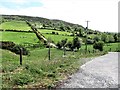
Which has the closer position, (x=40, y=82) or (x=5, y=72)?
(x=40, y=82)

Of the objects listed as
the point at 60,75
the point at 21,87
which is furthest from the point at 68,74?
the point at 21,87

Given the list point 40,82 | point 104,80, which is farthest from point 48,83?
point 104,80

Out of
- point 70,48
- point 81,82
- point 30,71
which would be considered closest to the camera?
point 81,82

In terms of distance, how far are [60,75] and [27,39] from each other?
61.1 meters

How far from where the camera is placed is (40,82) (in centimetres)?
1403

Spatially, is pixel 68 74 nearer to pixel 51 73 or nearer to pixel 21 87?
pixel 51 73

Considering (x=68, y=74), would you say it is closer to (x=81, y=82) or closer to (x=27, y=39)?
(x=81, y=82)

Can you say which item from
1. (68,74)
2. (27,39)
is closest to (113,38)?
(27,39)

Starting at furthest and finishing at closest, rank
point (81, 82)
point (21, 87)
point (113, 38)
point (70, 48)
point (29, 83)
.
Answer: point (113, 38) → point (70, 48) → point (81, 82) → point (29, 83) → point (21, 87)

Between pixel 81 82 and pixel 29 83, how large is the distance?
3132 millimetres

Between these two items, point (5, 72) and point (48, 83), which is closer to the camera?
point (48, 83)

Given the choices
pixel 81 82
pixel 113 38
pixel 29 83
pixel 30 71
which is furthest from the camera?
pixel 113 38

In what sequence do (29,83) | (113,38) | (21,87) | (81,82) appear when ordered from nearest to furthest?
(21,87) → (29,83) → (81,82) → (113,38)

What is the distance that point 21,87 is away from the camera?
12.8 m
